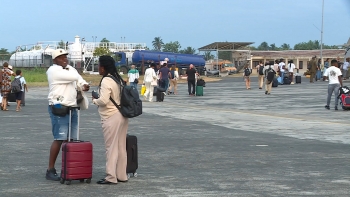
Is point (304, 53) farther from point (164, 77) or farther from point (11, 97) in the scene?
point (11, 97)

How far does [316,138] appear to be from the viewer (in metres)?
14.3

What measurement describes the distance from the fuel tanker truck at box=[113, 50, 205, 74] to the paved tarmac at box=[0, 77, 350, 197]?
157 ft

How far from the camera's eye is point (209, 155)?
1147 cm

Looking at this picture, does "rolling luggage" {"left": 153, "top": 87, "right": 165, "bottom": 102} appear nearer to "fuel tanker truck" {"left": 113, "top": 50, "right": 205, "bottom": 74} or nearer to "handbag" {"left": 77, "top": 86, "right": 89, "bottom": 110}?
"handbag" {"left": 77, "top": 86, "right": 89, "bottom": 110}

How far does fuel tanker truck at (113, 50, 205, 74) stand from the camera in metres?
69.1

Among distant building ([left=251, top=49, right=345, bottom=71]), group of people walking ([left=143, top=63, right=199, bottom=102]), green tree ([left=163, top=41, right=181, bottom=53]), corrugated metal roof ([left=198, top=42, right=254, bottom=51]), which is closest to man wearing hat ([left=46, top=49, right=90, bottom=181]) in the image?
group of people walking ([left=143, top=63, right=199, bottom=102])

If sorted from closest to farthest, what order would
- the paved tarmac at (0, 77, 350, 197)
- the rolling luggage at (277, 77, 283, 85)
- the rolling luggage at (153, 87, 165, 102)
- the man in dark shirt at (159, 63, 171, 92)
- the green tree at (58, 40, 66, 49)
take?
the paved tarmac at (0, 77, 350, 197) → the rolling luggage at (153, 87, 165, 102) → the man in dark shirt at (159, 63, 171, 92) → the rolling luggage at (277, 77, 283, 85) → the green tree at (58, 40, 66, 49)

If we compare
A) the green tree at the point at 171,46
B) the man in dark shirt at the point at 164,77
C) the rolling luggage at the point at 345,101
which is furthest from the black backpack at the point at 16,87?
the green tree at the point at 171,46

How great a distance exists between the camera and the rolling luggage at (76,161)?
27.9 ft

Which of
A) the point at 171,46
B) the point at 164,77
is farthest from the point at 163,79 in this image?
the point at 171,46

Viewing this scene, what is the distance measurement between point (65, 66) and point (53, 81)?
0.29 m

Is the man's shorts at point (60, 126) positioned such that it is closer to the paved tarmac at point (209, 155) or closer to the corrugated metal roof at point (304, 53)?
the paved tarmac at point (209, 155)

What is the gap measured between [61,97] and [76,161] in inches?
35.9

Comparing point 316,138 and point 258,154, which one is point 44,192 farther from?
point 316,138
